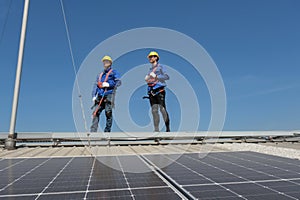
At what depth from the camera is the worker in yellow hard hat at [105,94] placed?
10.2 m

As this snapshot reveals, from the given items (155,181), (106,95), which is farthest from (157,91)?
(155,181)

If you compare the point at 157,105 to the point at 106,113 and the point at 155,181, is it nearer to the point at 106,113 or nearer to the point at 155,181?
the point at 106,113

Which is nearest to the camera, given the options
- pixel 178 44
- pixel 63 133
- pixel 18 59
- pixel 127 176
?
pixel 127 176

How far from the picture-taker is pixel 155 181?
384 cm

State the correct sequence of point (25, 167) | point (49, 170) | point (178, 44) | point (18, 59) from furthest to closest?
point (18, 59), point (178, 44), point (25, 167), point (49, 170)

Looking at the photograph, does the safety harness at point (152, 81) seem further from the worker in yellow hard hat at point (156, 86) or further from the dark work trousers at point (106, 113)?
the dark work trousers at point (106, 113)

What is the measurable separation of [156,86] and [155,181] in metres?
7.08

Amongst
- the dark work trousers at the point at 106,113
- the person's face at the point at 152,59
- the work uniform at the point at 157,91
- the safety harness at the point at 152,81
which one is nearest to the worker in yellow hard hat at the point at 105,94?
the dark work trousers at the point at 106,113

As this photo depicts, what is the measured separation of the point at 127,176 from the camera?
420cm

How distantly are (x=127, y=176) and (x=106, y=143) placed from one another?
229 inches

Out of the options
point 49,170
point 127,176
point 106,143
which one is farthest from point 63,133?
point 127,176

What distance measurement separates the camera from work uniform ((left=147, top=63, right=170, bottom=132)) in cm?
1062

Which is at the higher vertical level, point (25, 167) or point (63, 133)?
point (63, 133)

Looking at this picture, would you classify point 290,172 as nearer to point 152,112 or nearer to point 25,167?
point 25,167
